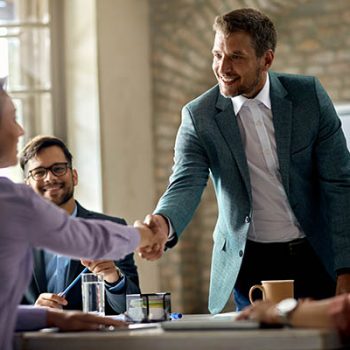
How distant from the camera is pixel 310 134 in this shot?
326 centimetres

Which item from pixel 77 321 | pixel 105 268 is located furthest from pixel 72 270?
pixel 77 321

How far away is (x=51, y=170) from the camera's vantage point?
384cm

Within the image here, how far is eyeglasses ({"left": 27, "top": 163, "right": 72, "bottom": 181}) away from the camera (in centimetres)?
384

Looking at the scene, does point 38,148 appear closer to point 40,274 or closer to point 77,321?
point 40,274

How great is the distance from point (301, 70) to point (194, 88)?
2.20 feet

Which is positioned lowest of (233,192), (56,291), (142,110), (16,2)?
(56,291)

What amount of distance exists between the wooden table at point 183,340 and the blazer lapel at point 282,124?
1.23m

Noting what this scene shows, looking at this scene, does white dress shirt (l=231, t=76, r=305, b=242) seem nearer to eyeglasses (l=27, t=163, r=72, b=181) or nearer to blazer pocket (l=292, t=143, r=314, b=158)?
blazer pocket (l=292, t=143, r=314, b=158)

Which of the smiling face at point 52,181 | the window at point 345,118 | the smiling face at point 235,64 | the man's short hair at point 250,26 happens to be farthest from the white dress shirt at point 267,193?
the window at point 345,118

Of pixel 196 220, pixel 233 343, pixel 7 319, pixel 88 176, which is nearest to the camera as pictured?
pixel 233 343

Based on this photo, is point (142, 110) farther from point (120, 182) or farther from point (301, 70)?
point (301, 70)

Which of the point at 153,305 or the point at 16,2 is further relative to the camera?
the point at 16,2

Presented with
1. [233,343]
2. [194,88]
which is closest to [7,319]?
[233,343]

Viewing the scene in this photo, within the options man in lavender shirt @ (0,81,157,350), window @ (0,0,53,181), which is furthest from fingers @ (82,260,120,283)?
window @ (0,0,53,181)
